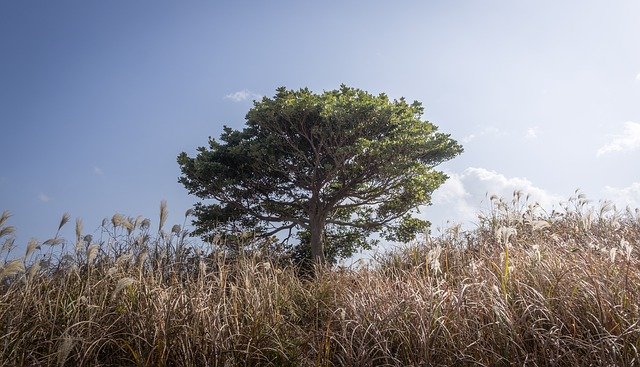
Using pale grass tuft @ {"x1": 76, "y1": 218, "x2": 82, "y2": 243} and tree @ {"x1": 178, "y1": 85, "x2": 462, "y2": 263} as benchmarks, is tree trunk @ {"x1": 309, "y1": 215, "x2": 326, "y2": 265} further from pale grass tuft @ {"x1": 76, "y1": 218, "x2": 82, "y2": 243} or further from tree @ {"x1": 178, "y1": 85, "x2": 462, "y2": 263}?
pale grass tuft @ {"x1": 76, "y1": 218, "x2": 82, "y2": 243}

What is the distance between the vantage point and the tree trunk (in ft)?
49.3

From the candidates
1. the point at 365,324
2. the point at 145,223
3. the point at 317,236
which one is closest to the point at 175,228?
the point at 145,223

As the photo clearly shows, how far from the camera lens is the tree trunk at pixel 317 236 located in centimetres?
1504

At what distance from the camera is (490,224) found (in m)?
11.4

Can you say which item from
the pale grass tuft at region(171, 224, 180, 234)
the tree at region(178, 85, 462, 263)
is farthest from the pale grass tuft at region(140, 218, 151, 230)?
the tree at region(178, 85, 462, 263)

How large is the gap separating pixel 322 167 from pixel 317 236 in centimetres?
234

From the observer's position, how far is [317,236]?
15.4m

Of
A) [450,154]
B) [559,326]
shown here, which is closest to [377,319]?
[559,326]

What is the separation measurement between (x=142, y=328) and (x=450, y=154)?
45.5 ft

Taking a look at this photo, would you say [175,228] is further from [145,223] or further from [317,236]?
[317,236]

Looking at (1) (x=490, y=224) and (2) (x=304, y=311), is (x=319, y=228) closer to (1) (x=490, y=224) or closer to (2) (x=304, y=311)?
(1) (x=490, y=224)

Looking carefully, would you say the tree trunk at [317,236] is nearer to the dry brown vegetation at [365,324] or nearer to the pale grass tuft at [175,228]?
the pale grass tuft at [175,228]

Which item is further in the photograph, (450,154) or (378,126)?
(450,154)

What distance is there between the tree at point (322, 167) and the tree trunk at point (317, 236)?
0.03 meters
